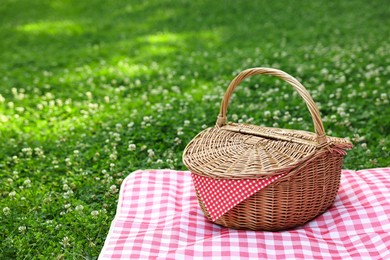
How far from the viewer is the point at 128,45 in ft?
31.6

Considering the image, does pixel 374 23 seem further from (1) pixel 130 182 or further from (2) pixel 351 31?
(1) pixel 130 182

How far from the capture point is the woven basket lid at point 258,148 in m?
3.28

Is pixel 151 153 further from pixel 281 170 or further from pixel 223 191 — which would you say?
pixel 281 170

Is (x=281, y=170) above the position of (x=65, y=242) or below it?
above

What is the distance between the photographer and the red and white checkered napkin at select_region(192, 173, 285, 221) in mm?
A: 3238

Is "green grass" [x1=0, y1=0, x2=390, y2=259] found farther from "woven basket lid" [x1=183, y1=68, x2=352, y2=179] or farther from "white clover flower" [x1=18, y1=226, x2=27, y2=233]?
"woven basket lid" [x1=183, y1=68, x2=352, y2=179]

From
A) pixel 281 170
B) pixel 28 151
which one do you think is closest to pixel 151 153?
pixel 28 151

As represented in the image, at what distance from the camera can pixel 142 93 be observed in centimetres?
682

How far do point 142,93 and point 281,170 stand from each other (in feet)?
12.7

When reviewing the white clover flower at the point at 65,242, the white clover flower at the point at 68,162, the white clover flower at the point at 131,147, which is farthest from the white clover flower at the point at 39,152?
the white clover flower at the point at 65,242

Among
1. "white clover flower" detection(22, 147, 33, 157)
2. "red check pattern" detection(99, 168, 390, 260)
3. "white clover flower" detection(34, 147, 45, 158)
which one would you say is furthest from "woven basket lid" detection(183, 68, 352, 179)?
"white clover flower" detection(22, 147, 33, 157)

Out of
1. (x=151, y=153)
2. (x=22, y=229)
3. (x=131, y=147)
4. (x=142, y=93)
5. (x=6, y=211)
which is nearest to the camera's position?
(x=22, y=229)

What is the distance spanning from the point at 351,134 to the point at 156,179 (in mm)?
1976

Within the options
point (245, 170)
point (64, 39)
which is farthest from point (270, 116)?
point (64, 39)
